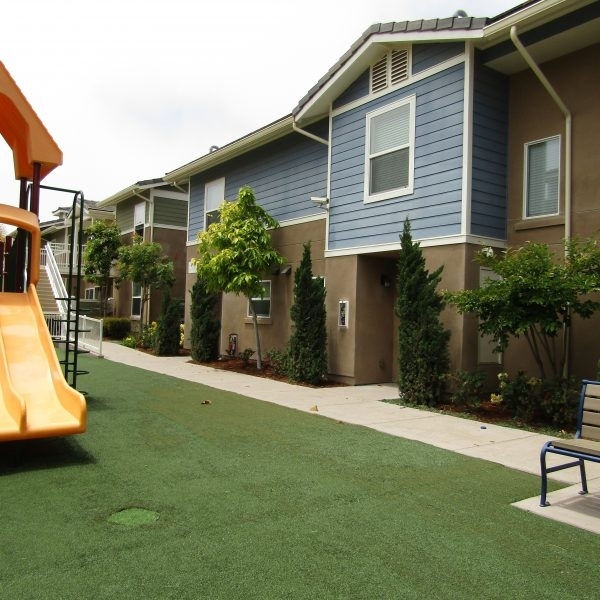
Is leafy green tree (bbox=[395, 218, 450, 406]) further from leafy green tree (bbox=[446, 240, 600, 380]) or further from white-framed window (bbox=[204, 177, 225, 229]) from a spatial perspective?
white-framed window (bbox=[204, 177, 225, 229])

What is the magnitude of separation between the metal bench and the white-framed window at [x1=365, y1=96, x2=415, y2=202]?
571 centimetres

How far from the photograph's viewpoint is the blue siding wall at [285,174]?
1241 cm

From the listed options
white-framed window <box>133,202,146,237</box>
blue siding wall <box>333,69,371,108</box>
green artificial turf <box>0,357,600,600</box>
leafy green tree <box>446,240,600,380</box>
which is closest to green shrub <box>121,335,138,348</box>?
white-framed window <box>133,202,146,237</box>

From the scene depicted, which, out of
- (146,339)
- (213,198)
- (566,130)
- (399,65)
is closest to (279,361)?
(399,65)

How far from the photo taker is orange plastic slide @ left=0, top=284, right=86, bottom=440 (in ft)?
16.7

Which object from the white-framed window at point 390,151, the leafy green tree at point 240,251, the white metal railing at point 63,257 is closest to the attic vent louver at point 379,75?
the white-framed window at point 390,151

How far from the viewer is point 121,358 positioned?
48.7ft

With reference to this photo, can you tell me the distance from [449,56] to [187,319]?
11117 millimetres

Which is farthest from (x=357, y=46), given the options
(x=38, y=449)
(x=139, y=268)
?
(x=139, y=268)

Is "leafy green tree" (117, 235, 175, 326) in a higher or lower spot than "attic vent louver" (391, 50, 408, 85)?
lower

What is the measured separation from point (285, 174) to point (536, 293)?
7.65 metres

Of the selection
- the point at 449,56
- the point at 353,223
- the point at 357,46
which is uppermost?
the point at 357,46

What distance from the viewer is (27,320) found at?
650 cm

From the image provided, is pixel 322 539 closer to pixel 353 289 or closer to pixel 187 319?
pixel 353 289
